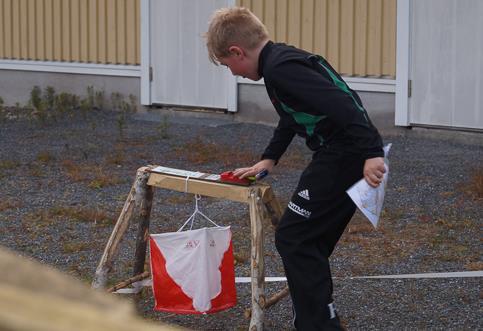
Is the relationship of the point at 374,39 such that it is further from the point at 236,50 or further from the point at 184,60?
the point at 236,50

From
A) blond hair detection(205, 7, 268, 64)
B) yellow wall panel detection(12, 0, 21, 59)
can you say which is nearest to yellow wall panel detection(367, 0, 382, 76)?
yellow wall panel detection(12, 0, 21, 59)

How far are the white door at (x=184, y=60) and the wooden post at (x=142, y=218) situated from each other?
23.3ft

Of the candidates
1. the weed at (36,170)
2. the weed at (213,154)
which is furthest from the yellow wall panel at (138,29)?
the weed at (36,170)

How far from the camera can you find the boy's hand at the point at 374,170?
434 cm

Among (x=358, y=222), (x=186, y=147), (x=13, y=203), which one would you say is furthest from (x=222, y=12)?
(x=186, y=147)

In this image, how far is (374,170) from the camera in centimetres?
434

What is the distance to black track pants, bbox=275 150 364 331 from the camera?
4.48m

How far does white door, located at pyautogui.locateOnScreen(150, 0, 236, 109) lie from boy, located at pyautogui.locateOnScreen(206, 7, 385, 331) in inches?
315

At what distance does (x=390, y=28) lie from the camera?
11.2 meters

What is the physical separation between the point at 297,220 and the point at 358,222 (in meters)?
3.13

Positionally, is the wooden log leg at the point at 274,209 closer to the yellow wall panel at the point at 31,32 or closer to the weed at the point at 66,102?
the weed at the point at 66,102

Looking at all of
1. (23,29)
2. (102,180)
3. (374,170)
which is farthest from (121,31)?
(374,170)

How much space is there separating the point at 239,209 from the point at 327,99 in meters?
4.03

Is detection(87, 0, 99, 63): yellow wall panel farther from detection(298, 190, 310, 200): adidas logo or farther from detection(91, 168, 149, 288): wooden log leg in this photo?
detection(298, 190, 310, 200): adidas logo
